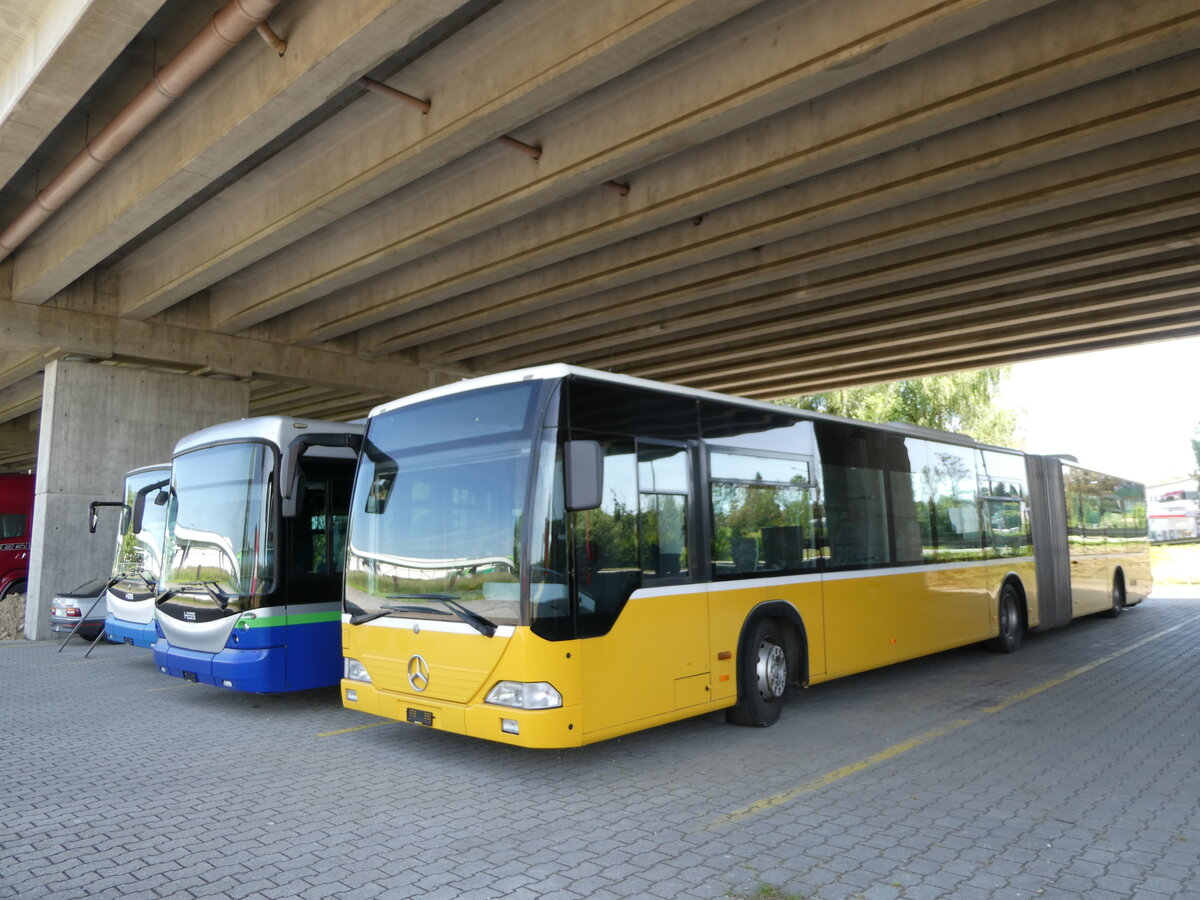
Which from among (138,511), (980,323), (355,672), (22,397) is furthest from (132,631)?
(22,397)

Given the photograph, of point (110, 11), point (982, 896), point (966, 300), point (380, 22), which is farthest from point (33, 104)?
point (966, 300)

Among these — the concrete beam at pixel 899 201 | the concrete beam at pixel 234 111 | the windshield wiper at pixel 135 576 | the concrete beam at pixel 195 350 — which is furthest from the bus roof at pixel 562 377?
the concrete beam at pixel 195 350

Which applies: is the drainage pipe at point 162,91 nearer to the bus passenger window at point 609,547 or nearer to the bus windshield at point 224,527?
the bus windshield at point 224,527

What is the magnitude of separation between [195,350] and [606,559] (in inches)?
580

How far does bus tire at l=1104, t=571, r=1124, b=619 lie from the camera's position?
16.7 m

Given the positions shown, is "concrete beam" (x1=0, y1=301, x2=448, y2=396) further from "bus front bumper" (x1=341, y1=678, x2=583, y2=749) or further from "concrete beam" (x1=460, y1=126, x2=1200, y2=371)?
"bus front bumper" (x1=341, y1=678, x2=583, y2=749)

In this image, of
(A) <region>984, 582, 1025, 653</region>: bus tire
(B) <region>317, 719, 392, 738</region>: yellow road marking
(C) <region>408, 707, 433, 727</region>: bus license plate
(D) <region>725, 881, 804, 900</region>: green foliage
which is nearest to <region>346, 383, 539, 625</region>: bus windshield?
(C) <region>408, 707, 433, 727</region>: bus license plate

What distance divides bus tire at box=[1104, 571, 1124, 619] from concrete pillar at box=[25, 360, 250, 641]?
19506mm

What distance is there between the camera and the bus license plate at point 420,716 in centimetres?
621

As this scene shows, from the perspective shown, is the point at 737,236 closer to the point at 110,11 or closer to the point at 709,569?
the point at 709,569

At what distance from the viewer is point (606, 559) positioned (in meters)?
6.14

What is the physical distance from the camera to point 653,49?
7574 mm

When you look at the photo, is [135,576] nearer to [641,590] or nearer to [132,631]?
[132,631]

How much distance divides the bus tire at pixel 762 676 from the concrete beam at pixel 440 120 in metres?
5.31
